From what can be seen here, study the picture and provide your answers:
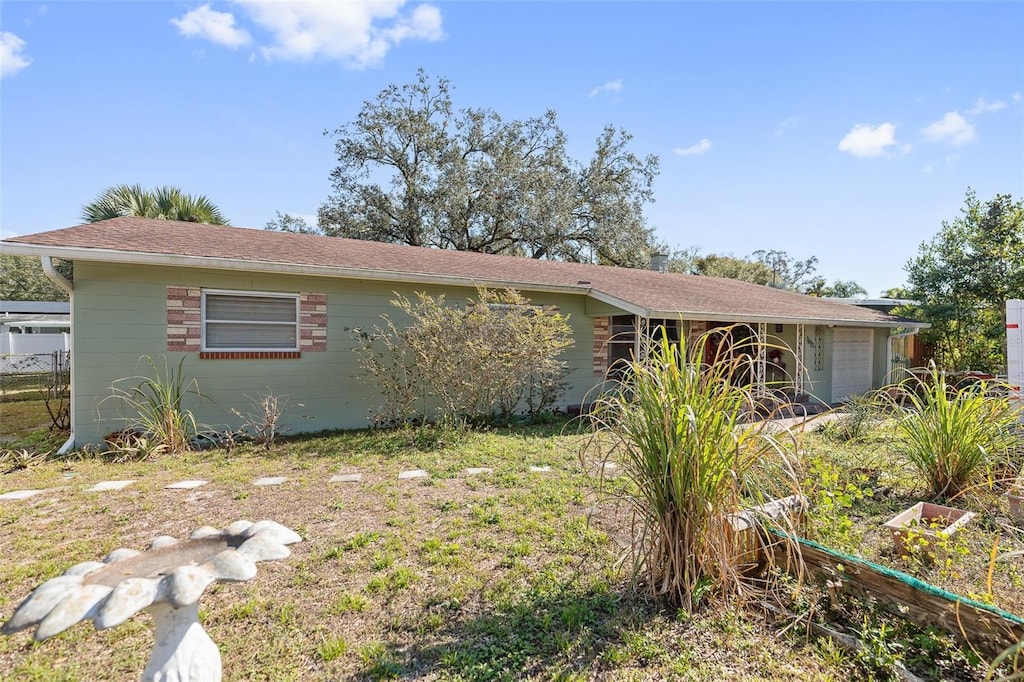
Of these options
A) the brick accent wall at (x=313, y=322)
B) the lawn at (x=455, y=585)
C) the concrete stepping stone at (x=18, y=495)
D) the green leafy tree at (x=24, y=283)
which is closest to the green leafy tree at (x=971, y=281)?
the lawn at (x=455, y=585)

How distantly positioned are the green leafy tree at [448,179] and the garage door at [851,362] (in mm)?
10864

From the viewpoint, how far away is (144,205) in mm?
11805

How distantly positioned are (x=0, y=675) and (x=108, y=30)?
9249 mm

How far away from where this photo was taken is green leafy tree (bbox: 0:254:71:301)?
30.8 meters

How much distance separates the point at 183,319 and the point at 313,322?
1.80m

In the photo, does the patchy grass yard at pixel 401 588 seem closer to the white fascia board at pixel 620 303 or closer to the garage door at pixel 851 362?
the white fascia board at pixel 620 303

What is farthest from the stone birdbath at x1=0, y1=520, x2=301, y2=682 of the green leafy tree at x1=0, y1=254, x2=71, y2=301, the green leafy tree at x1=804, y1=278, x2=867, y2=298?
the green leafy tree at x1=804, y1=278, x2=867, y2=298

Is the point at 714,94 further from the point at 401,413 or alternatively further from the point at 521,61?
the point at 401,413

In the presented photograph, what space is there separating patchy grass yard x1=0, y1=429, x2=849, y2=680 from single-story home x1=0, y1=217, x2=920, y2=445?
70.7 inches

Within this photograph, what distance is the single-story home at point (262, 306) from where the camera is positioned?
6574mm

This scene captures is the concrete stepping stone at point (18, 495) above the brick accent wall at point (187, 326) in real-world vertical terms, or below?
below

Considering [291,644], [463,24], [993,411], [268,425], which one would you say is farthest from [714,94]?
[291,644]

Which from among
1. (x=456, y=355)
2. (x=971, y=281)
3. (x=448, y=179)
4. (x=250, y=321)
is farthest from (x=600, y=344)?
(x=448, y=179)

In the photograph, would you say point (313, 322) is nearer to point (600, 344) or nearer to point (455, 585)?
point (455, 585)
